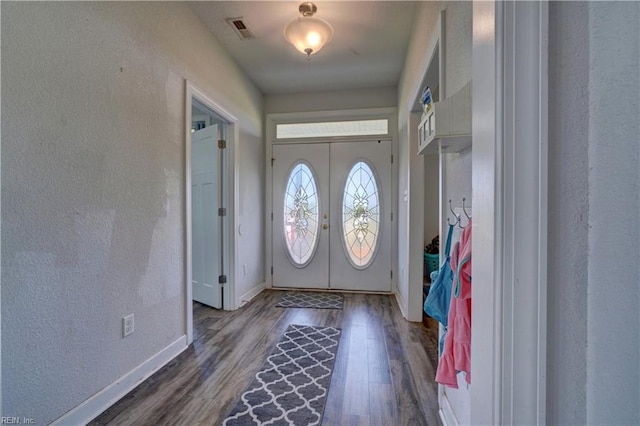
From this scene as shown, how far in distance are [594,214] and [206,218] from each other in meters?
3.06

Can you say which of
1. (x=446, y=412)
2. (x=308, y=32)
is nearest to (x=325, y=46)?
(x=308, y=32)

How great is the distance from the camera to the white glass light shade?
2.04 metres

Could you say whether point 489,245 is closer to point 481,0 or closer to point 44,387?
point 481,0

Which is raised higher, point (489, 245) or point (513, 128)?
point (513, 128)

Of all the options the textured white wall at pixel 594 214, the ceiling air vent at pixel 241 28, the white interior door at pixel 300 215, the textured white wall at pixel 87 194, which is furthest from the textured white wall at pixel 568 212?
the white interior door at pixel 300 215

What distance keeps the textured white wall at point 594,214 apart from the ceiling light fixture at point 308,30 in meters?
1.85

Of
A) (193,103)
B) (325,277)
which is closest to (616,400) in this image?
(193,103)

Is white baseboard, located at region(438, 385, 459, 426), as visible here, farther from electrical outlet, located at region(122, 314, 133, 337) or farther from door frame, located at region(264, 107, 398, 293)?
door frame, located at region(264, 107, 398, 293)

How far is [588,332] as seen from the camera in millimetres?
533

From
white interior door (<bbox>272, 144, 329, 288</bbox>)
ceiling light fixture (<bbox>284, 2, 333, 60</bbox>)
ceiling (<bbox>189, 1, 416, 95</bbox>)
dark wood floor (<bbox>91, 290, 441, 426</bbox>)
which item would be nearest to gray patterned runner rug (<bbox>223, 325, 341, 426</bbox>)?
dark wood floor (<bbox>91, 290, 441, 426</bbox>)

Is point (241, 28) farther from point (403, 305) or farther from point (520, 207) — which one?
point (403, 305)

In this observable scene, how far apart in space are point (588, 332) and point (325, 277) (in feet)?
10.6

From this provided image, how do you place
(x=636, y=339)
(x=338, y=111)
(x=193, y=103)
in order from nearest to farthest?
(x=636, y=339)
(x=193, y=103)
(x=338, y=111)

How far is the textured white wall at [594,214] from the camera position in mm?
485
